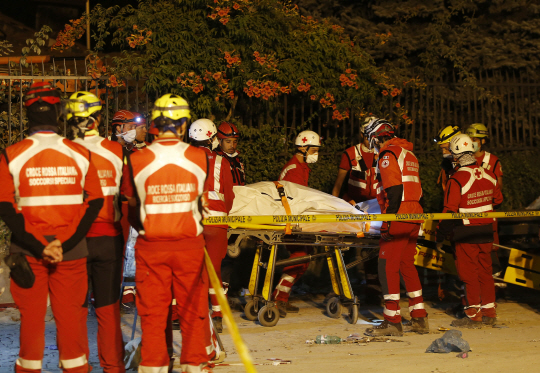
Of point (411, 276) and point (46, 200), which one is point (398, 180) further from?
point (46, 200)

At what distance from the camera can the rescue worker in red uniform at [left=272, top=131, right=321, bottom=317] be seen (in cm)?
818

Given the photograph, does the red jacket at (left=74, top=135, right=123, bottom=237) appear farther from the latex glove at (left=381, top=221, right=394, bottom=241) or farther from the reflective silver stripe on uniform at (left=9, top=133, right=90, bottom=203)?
the latex glove at (left=381, top=221, right=394, bottom=241)

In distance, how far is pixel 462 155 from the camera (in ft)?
24.9

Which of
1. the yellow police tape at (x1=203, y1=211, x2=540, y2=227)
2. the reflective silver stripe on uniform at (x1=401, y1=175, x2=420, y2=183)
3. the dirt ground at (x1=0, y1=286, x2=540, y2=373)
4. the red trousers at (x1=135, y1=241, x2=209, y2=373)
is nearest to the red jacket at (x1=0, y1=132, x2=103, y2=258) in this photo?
the red trousers at (x1=135, y1=241, x2=209, y2=373)

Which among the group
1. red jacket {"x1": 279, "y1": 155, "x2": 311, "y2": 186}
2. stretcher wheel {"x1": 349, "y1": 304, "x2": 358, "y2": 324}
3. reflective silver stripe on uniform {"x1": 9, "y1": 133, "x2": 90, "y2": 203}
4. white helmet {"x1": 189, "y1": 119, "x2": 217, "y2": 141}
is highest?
white helmet {"x1": 189, "y1": 119, "x2": 217, "y2": 141}

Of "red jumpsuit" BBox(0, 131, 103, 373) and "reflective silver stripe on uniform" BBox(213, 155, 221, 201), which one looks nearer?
"red jumpsuit" BBox(0, 131, 103, 373)

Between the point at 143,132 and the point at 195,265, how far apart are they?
11.4 ft

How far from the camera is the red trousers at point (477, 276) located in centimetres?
757

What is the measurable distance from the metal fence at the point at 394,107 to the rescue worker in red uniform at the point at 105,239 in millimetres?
3625

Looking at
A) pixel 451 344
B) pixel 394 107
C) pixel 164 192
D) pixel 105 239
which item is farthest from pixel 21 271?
pixel 394 107

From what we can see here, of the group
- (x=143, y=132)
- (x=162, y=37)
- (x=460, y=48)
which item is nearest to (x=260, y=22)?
(x=162, y=37)

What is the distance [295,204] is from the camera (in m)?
7.58

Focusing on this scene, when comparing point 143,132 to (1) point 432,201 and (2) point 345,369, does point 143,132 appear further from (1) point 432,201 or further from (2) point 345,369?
(1) point 432,201

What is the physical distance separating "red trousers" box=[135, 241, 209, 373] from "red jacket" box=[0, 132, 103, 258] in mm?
578
